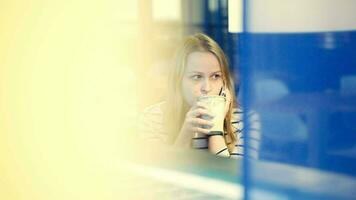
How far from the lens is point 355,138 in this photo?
140cm

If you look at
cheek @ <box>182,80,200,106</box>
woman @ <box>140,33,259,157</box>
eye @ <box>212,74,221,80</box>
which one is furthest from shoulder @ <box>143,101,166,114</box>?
eye @ <box>212,74,221,80</box>

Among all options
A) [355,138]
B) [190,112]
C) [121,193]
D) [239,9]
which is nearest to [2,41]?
[121,193]

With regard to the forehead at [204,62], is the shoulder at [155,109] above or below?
below

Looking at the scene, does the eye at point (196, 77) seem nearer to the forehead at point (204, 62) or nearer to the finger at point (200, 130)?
the forehead at point (204, 62)

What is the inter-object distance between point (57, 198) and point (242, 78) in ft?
3.59

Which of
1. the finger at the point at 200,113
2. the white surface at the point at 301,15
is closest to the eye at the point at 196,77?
the finger at the point at 200,113

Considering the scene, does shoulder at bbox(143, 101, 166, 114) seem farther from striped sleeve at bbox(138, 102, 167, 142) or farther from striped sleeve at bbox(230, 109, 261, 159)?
striped sleeve at bbox(230, 109, 261, 159)

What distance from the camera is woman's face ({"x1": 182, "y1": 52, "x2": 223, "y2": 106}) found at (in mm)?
1596

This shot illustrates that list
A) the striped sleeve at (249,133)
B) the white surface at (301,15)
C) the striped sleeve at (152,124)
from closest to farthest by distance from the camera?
1. the white surface at (301,15)
2. the striped sleeve at (249,133)
3. the striped sleeve at (152,124)

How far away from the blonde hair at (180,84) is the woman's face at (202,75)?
0.05 ft

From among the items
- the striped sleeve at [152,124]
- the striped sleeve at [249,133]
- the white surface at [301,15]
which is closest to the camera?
the white surface at [301,15]

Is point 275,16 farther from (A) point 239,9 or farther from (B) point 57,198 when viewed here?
(B) point 57,198

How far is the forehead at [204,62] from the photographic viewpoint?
1596mm

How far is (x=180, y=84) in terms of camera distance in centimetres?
169
